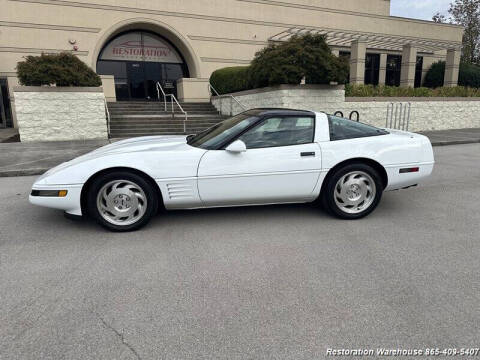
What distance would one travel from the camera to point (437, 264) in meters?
3.09

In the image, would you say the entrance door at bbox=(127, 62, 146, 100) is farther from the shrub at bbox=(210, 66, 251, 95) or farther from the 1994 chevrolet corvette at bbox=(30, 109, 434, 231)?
the 1994 chevrolet corvette at bbox=(30, 109, 434, 231)

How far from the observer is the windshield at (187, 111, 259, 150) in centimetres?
405

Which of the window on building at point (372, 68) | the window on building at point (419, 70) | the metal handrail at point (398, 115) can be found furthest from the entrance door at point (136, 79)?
the window on building at point (419, 70)

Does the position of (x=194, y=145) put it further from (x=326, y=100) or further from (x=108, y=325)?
(x=326, y=100)

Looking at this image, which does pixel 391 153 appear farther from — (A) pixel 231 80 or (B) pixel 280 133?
(A) pixel 231 80

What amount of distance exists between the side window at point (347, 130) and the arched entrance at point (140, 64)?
17.9m

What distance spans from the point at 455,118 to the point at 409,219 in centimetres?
1489

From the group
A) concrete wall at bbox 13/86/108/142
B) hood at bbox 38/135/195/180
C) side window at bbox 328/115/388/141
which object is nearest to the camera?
hood at bbox 38/135/195/180

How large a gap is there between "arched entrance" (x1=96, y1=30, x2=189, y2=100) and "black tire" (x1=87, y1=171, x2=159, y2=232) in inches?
695

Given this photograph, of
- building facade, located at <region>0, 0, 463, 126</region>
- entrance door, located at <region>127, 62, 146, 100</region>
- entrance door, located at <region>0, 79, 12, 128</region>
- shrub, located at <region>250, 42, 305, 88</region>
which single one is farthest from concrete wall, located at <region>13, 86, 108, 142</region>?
entrance door, located at <region>127, 62, 146, 100</region>

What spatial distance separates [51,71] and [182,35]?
9387 millimetres

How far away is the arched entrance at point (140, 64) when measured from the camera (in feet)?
64.4

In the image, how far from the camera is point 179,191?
3.87 metres

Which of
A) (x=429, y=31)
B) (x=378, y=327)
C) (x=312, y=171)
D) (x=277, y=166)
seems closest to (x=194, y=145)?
(x=277, y=166)
